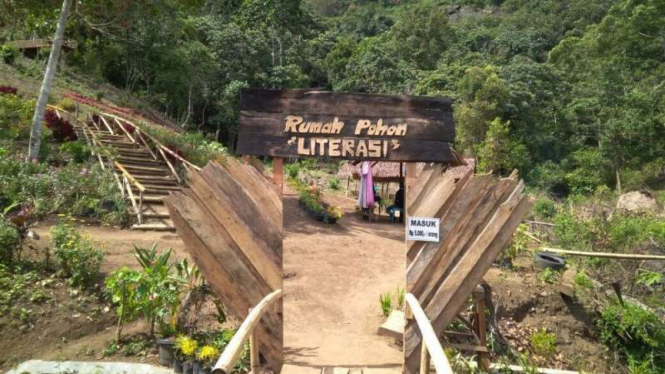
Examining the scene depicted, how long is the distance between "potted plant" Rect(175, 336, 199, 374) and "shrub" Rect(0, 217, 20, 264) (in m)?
2.74

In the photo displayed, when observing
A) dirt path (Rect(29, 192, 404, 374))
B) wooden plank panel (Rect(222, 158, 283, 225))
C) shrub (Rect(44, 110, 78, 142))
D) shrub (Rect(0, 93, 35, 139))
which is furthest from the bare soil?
shrub (Rect(44, 110, 78, 142))

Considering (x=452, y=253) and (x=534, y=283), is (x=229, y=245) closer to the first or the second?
(x=452, y=253)

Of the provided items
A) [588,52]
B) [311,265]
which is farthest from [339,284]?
[588,52]

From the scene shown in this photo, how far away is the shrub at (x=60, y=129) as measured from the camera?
41.9 feet

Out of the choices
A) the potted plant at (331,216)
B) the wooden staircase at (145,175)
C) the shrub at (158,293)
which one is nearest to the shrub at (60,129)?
the wooden staircase at (145,175)

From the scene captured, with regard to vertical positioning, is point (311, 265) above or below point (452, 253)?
below

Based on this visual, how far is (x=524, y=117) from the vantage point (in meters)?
29.5

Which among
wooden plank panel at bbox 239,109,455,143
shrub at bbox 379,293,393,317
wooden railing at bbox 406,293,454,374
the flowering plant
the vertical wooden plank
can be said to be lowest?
shrub at bbox 379,293,393,317

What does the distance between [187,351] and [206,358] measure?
7.2 inches

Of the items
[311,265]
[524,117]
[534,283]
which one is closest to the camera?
[534,283]

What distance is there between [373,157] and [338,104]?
0.58 metres

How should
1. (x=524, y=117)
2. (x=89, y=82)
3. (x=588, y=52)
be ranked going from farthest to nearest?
(x=588, y=52)
(x=524, y=117)
(x=89, y=82)

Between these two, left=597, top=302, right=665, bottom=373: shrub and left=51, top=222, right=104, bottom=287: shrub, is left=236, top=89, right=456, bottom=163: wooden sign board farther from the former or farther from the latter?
left=597, top=302, right=665, bottom=373: shrub

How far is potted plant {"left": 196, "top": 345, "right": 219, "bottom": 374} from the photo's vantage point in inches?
174
